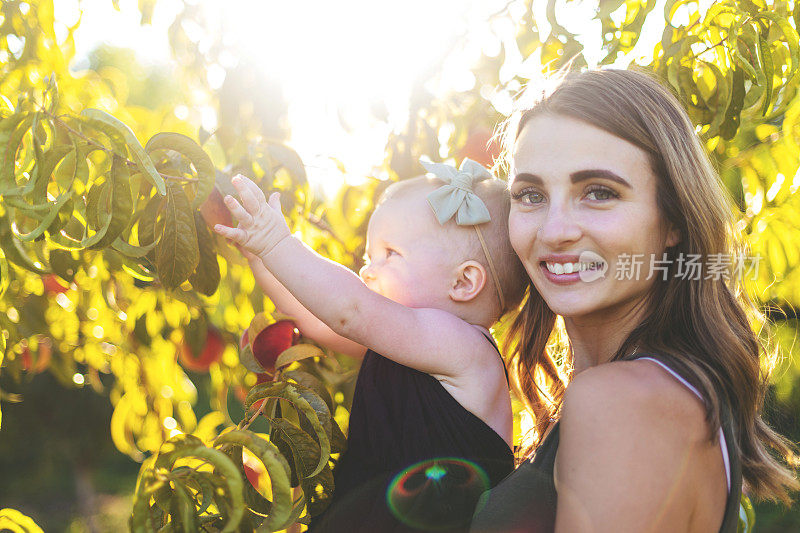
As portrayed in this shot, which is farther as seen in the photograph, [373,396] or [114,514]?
[114,514]

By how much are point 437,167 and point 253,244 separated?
0.40 meters

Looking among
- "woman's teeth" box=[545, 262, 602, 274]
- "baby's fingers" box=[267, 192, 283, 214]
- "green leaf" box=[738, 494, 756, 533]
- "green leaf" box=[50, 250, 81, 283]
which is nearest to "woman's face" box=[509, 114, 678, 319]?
"woman's teeth" box=[545, 262, 602, 274]

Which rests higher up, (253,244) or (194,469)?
(253,244)

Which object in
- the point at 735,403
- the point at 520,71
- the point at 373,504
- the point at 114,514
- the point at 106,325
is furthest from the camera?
the point at 114,514

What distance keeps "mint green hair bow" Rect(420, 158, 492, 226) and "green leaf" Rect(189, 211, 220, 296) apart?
15.8 inches

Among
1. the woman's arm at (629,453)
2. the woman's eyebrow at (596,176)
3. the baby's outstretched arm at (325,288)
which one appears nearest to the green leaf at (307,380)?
the baby's outstretched arm at (325,288)

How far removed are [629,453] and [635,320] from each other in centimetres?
32

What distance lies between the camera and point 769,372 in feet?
4.01

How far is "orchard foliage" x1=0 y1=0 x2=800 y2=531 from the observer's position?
0.88 meters

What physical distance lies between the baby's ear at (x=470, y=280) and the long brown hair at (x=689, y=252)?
0.93ft

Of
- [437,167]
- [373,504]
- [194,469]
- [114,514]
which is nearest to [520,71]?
[437,167]

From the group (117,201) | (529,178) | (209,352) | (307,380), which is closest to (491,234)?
(529,178)

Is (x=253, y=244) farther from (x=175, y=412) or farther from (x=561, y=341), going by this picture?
(x=175, y=412)

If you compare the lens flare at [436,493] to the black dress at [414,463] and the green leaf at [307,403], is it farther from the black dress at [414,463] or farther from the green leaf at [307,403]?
the green leaf at [307,403]
